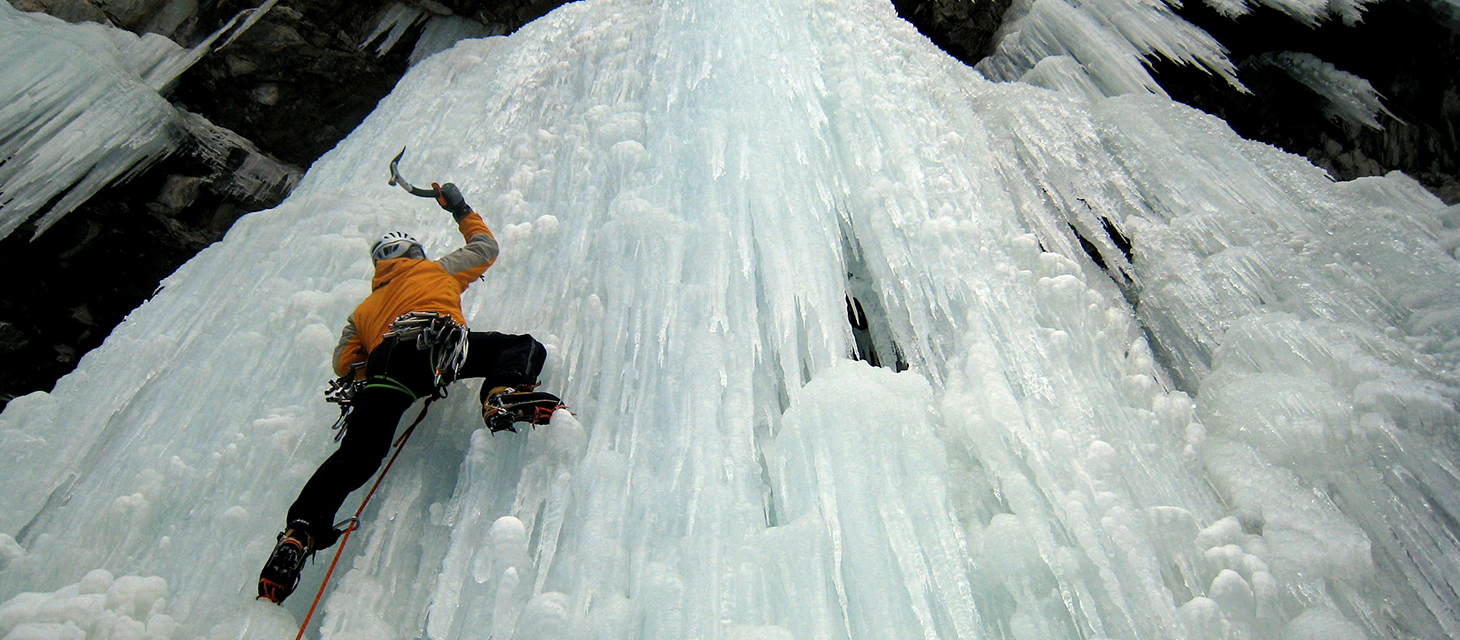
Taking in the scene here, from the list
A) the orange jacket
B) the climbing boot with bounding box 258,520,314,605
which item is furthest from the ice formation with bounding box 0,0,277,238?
the climbing boot with bounding box 258,520,314,605

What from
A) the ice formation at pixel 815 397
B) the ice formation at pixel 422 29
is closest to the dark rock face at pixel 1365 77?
the ice formation at pixel 815 397

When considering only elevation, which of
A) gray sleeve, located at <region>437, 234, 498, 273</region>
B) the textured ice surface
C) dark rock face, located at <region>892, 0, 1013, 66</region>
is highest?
dark rock face, located at <region>892, 0, 1013, 66</region>

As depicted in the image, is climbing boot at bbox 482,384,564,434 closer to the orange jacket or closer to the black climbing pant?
the black climbing pant

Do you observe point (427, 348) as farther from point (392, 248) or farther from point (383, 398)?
point (392, 248)

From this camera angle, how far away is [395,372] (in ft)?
6.72

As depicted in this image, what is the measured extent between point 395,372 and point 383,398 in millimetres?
78

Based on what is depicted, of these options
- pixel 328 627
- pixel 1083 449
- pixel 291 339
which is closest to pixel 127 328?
pixel 291 339

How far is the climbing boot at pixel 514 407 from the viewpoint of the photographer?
1994mm

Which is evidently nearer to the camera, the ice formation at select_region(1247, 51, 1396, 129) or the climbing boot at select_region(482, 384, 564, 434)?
the climbing boot at select_region(482, 384, 564, 434)

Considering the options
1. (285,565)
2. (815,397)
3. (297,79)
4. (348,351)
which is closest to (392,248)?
(348,351)

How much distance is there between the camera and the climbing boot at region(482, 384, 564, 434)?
6.54 feet

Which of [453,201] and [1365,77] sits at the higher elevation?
[1365,77]

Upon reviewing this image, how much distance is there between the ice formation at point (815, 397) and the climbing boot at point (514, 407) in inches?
2.5

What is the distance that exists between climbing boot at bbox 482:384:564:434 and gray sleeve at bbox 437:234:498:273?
61 centimetres
